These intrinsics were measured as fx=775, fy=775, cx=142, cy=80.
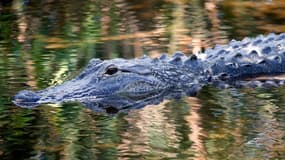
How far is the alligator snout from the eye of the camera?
182 inches

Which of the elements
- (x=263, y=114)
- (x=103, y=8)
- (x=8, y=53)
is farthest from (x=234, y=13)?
(x=263, y=114)

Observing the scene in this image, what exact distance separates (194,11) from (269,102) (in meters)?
3.60

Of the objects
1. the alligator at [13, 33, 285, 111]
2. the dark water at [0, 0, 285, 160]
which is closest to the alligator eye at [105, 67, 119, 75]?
the alligator at [13, 33, 285, 111]

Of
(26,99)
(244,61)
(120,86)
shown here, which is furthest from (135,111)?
(244,61)

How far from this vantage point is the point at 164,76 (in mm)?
5184

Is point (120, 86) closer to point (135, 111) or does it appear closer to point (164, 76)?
point (164, 76)

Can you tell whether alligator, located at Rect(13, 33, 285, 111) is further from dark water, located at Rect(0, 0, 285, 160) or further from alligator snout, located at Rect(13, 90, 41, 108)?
dark water, located at Rect(0, 0, 285, 160)

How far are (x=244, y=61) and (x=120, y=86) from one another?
1.05m

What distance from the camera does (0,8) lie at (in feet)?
29.0

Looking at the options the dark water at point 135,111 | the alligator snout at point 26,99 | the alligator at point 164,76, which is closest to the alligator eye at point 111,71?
the alligator at point 164,76

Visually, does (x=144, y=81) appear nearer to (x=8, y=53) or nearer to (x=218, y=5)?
(x=8, y=53)

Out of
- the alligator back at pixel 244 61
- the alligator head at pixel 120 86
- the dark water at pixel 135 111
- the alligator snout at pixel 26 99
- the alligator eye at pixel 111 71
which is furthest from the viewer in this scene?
the alligator back at pixel 244 61

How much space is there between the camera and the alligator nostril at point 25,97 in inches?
183

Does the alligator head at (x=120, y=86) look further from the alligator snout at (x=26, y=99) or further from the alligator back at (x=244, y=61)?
the alligator back at (x=244, y=61)
